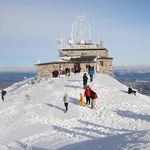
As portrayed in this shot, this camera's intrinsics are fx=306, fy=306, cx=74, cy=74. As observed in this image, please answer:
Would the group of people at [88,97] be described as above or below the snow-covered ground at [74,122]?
above

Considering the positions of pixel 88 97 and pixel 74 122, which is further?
pixel 88 97

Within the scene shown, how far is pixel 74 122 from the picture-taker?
22359mm

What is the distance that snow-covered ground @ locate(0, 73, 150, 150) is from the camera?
16.3 m

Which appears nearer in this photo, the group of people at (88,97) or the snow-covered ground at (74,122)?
the snow-covered ground at (74,122)

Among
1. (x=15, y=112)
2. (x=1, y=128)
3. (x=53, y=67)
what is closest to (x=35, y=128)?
(x=1, y=128)

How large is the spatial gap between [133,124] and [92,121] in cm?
Answer: 301

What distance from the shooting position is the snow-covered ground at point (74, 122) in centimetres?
1633

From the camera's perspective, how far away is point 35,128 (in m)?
21.9

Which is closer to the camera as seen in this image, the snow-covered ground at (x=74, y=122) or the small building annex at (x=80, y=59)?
the snow-covered ground at (x=74, y=122)

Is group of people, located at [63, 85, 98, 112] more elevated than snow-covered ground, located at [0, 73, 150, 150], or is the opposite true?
group of people, located at [63, 85, 98, 112]

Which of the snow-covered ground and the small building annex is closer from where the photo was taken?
the snow-covered ground

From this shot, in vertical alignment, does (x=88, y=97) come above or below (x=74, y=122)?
above

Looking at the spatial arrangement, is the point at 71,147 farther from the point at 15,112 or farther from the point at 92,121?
the point at 15,112

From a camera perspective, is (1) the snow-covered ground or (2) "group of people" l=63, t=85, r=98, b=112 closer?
(1) the snow-covered ground
